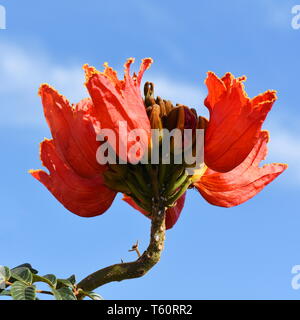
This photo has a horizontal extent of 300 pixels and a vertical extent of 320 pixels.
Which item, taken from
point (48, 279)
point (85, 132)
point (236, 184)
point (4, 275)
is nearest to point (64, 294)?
point (48, 279)

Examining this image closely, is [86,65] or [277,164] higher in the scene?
[86,65]

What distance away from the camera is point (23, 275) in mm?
2555

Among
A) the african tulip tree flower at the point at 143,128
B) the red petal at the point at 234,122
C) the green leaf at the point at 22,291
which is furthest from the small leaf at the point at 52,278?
the red petal at the point at 234,122

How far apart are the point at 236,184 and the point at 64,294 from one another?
1.20 meters

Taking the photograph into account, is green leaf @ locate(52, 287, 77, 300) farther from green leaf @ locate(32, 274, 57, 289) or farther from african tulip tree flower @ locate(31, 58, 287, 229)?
african tulip tree flower @ locate(31, 58, 287, 229)

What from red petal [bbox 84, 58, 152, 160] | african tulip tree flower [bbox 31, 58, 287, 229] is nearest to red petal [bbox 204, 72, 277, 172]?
african tulip tree flower [bbox 31, 58, 287, 229]

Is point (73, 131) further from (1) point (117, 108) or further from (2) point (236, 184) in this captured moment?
A: (2) point (236, 184)

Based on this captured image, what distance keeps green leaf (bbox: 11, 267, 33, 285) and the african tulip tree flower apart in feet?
2.12

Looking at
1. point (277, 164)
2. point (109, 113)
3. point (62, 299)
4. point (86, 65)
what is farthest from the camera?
point (277, 164)

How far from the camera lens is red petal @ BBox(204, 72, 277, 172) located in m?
2.91

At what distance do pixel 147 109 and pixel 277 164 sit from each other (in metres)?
0.86
